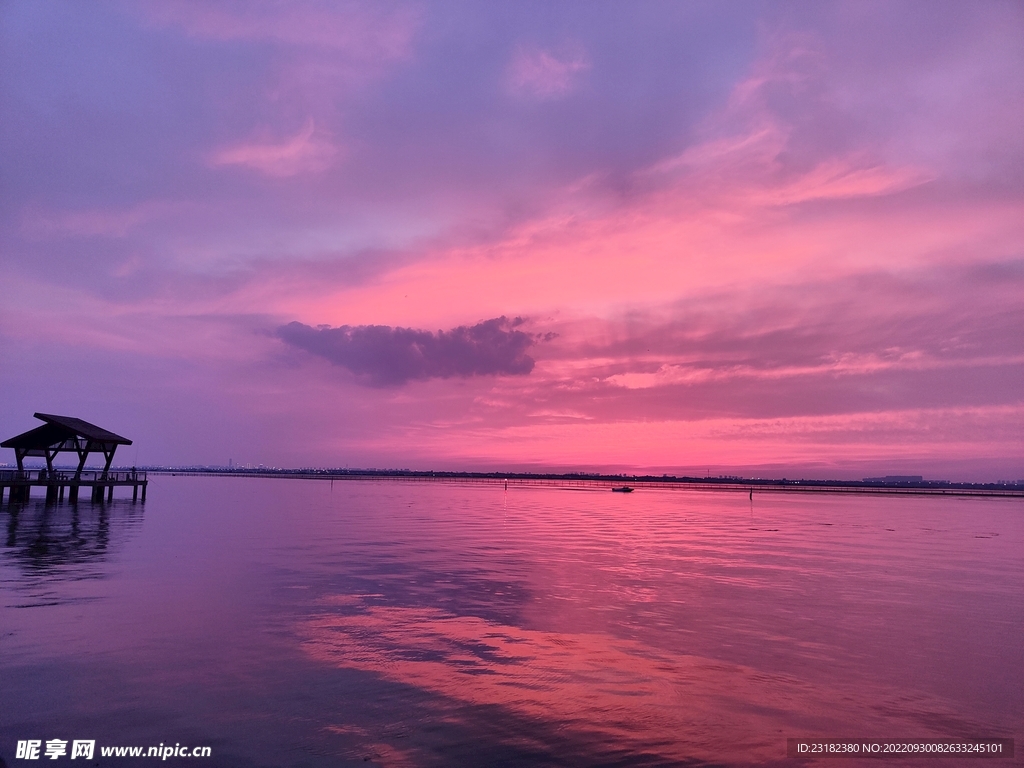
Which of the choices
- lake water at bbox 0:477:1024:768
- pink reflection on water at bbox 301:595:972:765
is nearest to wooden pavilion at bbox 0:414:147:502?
lake water at bbox 0:477:1024:768

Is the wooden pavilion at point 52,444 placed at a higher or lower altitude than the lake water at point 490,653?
higher

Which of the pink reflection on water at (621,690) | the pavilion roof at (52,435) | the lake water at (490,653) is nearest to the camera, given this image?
the lake water at (490,653)

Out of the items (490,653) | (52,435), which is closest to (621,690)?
(490,653)

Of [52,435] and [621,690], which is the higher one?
[52,435]

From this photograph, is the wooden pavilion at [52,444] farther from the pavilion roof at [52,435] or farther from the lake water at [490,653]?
the lake water at [490,653]

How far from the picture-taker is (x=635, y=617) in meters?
19.1

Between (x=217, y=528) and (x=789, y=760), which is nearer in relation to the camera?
(x=789, y=760)

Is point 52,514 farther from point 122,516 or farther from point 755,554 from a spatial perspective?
point 755,554

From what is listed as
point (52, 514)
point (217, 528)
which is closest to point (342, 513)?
point (217, 528)

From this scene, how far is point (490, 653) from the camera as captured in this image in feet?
49.8

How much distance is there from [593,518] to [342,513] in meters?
22.7

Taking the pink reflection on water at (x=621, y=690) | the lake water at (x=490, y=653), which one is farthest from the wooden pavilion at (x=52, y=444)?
the pink reflection on water at (x=621, y=690)

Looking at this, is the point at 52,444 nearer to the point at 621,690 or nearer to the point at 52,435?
the point at 52,435

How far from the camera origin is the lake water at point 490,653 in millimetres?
10641
